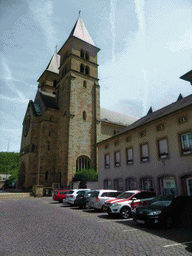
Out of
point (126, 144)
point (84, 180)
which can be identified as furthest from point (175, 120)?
point (84, 180)

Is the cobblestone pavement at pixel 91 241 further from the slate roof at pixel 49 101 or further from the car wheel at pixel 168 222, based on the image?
the slate roof at pixel 49 101

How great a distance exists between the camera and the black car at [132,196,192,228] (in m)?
8.44

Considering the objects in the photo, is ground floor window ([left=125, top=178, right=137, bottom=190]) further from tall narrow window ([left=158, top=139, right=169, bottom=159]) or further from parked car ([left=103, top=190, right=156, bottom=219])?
parked car ([left=103, top=190, right=156, bottom=219])

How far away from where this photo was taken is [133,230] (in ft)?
26.4

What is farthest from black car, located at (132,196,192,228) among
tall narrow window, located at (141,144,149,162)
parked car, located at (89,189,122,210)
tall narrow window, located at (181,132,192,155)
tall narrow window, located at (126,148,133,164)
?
tall narrow window, located at (126,148,133,164)

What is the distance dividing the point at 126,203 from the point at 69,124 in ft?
85.0

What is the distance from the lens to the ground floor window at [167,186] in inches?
641

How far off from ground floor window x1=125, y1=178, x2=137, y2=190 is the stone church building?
14349 millimetres

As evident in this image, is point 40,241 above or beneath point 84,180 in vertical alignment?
beneath

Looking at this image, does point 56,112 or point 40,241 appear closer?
point 40,241

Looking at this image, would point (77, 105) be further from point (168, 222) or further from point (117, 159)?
point (168, 222)

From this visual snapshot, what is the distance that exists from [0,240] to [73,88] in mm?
35067

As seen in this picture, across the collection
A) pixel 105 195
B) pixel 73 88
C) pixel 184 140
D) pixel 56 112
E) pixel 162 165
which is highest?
pixel 73 88

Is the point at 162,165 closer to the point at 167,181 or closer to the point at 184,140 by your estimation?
the point at 167,181
